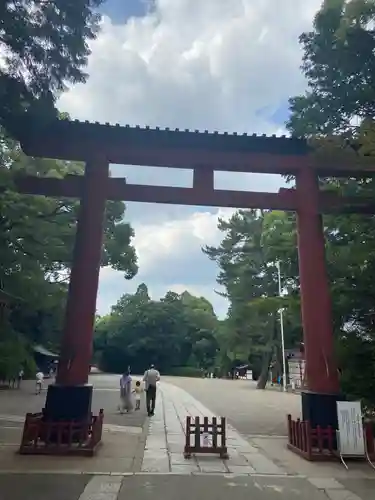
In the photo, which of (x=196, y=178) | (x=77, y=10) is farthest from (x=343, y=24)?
(x=77, y=10)

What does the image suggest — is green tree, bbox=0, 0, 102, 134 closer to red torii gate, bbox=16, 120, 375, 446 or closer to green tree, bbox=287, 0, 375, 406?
red torii gate, bbox=16, 120, 375, 446

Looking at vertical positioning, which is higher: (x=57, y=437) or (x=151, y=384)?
(x=151, y=384)

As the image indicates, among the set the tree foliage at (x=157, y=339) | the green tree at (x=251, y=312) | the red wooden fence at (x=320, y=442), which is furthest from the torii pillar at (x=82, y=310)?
the tree foliage at (x=157, y=339)

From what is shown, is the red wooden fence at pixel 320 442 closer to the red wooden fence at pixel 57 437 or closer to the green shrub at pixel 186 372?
the red wooden fence at pixel 57 437

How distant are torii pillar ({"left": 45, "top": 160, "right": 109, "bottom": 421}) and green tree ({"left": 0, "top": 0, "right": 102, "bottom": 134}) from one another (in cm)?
252

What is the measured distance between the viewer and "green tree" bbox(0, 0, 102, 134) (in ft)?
22.1

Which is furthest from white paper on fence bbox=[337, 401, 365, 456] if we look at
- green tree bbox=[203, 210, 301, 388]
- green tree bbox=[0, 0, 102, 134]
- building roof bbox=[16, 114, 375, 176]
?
green tree bbox=[203, 210, 301, 388]

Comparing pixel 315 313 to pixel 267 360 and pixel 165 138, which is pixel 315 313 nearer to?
pixel 165 138

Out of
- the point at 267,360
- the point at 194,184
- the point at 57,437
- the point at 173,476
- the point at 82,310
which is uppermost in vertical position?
the point at 194,184

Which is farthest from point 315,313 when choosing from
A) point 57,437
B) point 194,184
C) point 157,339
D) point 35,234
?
point 157,339

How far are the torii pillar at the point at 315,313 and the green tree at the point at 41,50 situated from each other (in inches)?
218

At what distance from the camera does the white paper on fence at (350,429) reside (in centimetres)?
805

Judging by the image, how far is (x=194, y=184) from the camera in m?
10.5

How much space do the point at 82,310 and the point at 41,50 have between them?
4804 millimetres
